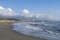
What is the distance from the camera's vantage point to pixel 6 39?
1609 cm

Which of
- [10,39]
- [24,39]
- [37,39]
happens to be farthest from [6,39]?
[37,39]

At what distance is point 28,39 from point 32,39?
44cm

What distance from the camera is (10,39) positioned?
16.1 metres

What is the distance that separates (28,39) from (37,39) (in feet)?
3.19

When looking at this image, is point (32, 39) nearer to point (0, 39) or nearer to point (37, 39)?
point (37, 39)

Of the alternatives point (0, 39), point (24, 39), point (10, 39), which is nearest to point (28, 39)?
point (24, 39)

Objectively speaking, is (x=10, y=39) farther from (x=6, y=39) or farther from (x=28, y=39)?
(x=28, y=39)

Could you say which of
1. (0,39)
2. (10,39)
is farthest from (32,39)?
(0,39)

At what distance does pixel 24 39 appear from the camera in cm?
1650

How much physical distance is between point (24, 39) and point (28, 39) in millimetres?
433

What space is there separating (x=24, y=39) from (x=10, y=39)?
151 cm

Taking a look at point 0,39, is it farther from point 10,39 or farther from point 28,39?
point 28,39

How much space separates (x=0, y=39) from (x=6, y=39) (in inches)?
24.5

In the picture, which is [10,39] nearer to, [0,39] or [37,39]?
[0,39]
